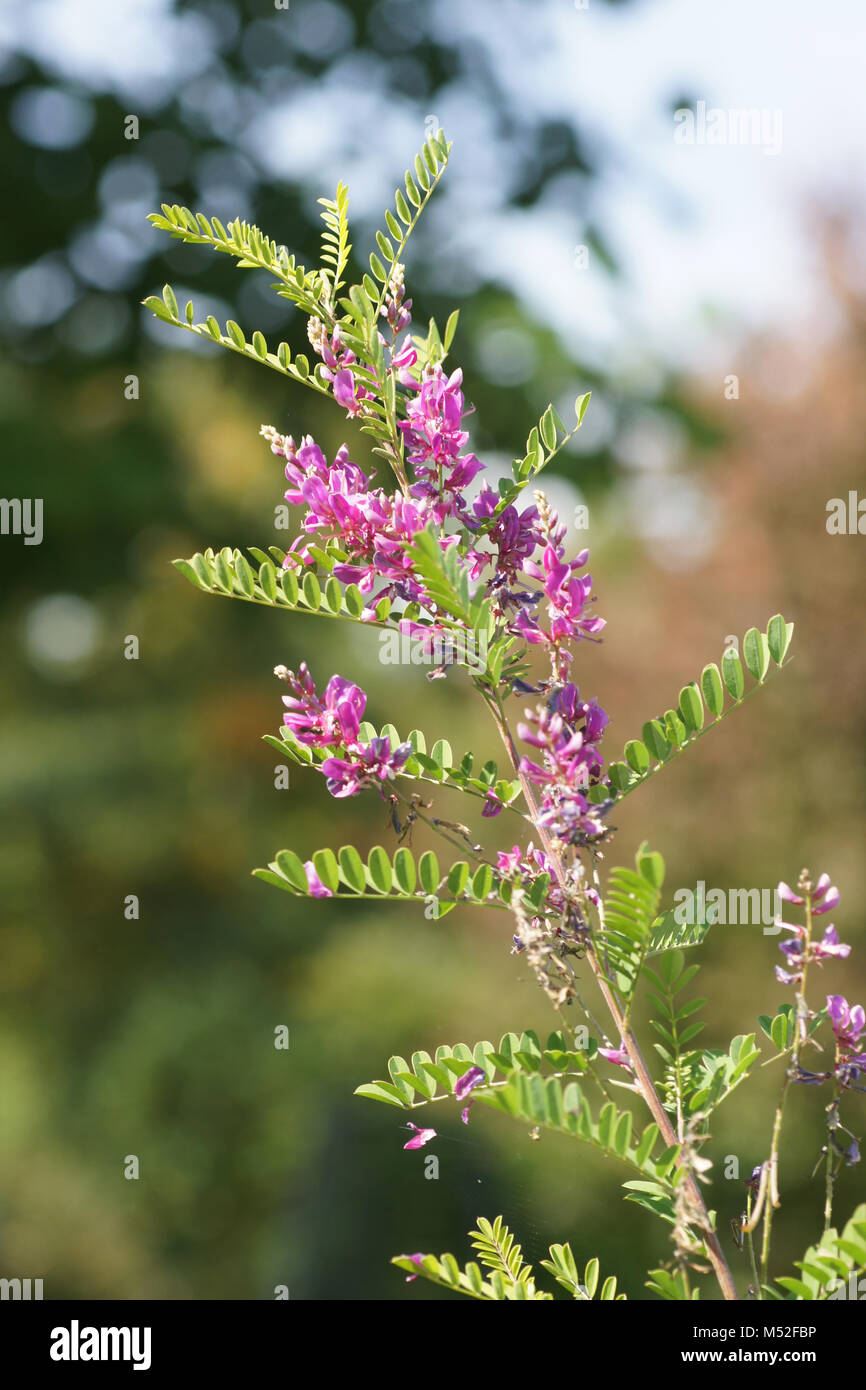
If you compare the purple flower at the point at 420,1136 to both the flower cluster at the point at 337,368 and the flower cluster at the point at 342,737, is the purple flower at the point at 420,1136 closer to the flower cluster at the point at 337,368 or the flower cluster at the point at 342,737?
the flower cluster at the point at 342,737

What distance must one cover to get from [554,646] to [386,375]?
0.25 m

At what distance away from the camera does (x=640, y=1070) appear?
83cm

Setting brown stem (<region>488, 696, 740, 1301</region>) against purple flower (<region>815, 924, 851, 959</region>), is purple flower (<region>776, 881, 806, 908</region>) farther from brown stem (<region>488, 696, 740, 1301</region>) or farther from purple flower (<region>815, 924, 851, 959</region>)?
brown stem (<region>488, 696, 740, 1301</region>)

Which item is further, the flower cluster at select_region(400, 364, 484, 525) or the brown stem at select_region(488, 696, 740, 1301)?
the flower cluster at select_region(400, 364, 484, 525)

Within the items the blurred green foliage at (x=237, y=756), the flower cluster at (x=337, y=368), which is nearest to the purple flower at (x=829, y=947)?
the flower cluster at (x=337, y=368)

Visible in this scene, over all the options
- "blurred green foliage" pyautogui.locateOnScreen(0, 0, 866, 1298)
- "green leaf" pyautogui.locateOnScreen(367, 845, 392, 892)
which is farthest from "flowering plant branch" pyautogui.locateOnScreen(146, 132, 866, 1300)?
"blurred green foliage" pyautogui.locateOnScreen(0, 0, 866, 1298)

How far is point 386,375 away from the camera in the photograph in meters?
0.93

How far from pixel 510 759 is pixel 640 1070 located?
26 cm

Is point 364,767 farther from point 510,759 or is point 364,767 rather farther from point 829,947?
point 829,947

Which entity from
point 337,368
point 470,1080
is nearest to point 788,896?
point 470,1080

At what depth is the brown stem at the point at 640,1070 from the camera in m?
0.81

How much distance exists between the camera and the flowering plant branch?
0.82 metres

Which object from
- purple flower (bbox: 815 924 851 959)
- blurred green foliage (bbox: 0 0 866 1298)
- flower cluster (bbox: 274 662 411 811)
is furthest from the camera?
blurred green foliage (bbox: 0 0 866 1298)
